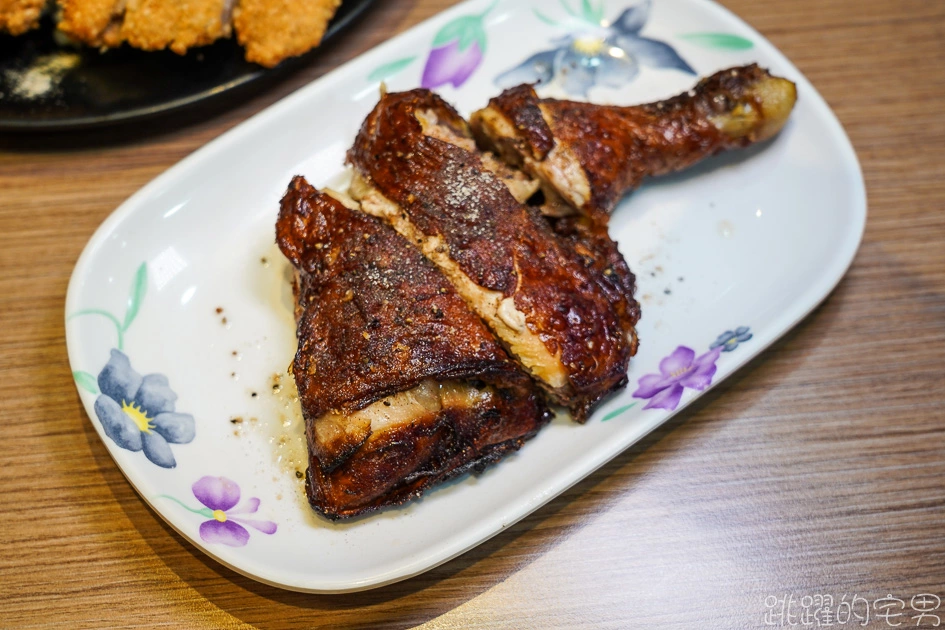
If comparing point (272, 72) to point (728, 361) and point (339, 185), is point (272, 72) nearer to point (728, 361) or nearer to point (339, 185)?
point (339, 185)

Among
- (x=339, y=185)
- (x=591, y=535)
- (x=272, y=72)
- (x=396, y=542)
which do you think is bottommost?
(x=591, y=535)

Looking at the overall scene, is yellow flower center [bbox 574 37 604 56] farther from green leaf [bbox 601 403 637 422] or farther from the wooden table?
green leaf [bbox 601 403 637 422]

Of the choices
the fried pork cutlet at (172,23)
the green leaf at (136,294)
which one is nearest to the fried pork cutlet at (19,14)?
the fried pork cutlet at (172,23)

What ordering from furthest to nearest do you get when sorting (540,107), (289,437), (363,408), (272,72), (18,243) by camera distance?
(272,72) → (18,243) → (540,107) → (289,437) → (363,408)

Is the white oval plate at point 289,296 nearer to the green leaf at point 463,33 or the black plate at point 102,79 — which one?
the green leaf at point 463,33

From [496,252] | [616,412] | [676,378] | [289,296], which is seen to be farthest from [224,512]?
[676,378]

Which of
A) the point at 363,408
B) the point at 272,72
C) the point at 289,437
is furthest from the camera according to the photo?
the point at 272,72

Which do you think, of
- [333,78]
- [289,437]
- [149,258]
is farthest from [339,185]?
[289,437]

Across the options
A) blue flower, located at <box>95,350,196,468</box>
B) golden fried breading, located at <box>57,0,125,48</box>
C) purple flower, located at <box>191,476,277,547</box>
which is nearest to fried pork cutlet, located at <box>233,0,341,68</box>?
golden fried breading, located at <box>57,0,125,48</box>
